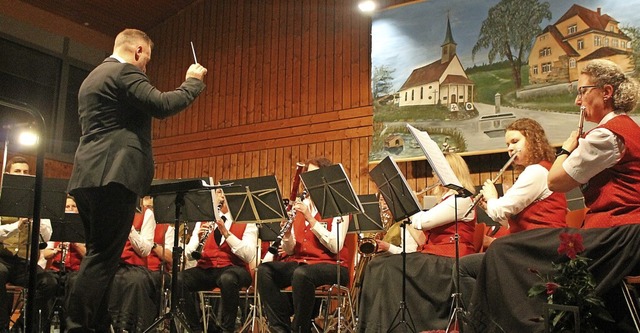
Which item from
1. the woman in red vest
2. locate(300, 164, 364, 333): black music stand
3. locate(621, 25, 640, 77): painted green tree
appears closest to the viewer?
the woman in red vest

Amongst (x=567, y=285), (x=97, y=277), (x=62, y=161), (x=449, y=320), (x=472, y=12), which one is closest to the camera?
(x=567, y=285)

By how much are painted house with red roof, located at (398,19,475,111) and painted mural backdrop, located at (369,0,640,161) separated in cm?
1

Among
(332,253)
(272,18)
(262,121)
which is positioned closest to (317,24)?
(272,18)

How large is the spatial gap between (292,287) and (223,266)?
3.17 ft

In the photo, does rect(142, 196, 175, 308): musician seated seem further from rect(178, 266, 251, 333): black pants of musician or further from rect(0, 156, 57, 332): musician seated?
rect(0, 156, 57, 332): musician seated

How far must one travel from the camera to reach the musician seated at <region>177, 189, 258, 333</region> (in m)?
5.50

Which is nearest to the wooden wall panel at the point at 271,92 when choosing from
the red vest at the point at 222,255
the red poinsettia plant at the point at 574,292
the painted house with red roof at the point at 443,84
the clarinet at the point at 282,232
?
the painted house with red roof at the point at 443,84

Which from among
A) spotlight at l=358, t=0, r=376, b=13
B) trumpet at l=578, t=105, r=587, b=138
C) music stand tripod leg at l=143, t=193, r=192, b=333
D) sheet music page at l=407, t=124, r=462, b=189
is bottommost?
music stand tripod leg at l=143, t=193, r=192, b=333

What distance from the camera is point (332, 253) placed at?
17.4 feet

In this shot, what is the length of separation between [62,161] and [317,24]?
4686 millimetres

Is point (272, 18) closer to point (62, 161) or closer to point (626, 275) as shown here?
point (62, 161)

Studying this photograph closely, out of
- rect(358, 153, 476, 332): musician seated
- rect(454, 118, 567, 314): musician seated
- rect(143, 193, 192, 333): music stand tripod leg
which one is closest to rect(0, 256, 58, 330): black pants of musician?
rect(143, 193, 192, 333): music stand tripod leg

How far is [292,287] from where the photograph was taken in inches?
200

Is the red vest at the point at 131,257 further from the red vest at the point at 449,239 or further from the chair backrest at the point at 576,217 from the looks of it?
the chair backrest at the point at 576,217
